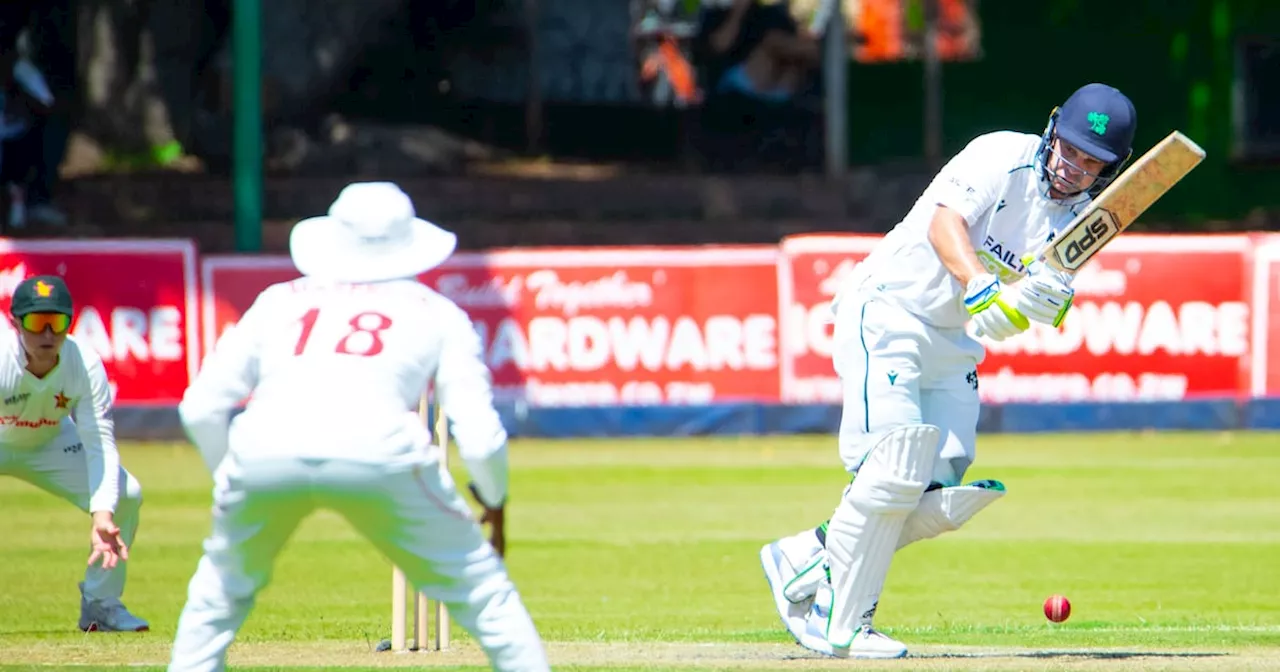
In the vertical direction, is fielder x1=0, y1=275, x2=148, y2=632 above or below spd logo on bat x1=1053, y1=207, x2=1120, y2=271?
below

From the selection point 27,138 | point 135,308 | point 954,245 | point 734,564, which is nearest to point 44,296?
point 954,245

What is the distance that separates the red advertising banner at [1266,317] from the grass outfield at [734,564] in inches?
19.8

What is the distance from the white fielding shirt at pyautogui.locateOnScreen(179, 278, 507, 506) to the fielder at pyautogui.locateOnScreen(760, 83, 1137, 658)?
6.87ft

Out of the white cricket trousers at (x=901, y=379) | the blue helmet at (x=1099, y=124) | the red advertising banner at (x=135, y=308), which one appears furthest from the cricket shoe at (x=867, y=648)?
the red advertising banner at (x=135, y=308)

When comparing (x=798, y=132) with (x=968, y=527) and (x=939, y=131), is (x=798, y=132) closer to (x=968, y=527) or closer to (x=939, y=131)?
(x=939, y=131)

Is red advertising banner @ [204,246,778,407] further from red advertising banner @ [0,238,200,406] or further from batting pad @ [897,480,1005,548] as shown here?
batting pad @ [897,480,1005,548]

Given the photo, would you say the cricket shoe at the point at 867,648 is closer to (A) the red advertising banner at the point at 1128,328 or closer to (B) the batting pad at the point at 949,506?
(B) the batting pad at the point at 949,506

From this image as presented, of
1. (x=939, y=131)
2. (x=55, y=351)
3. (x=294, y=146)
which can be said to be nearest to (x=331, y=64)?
(x=294, y=146)

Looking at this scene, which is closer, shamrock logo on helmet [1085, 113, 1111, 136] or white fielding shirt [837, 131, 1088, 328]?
shamrock logo on helmet [1085, 113, 1111, 136]

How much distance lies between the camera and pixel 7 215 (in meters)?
20.6

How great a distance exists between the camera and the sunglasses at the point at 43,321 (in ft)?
28.2

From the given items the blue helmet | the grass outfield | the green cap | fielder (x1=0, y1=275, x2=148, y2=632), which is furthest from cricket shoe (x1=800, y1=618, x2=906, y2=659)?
the green cap

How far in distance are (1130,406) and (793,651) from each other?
9.63 m

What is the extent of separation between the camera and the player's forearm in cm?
699
